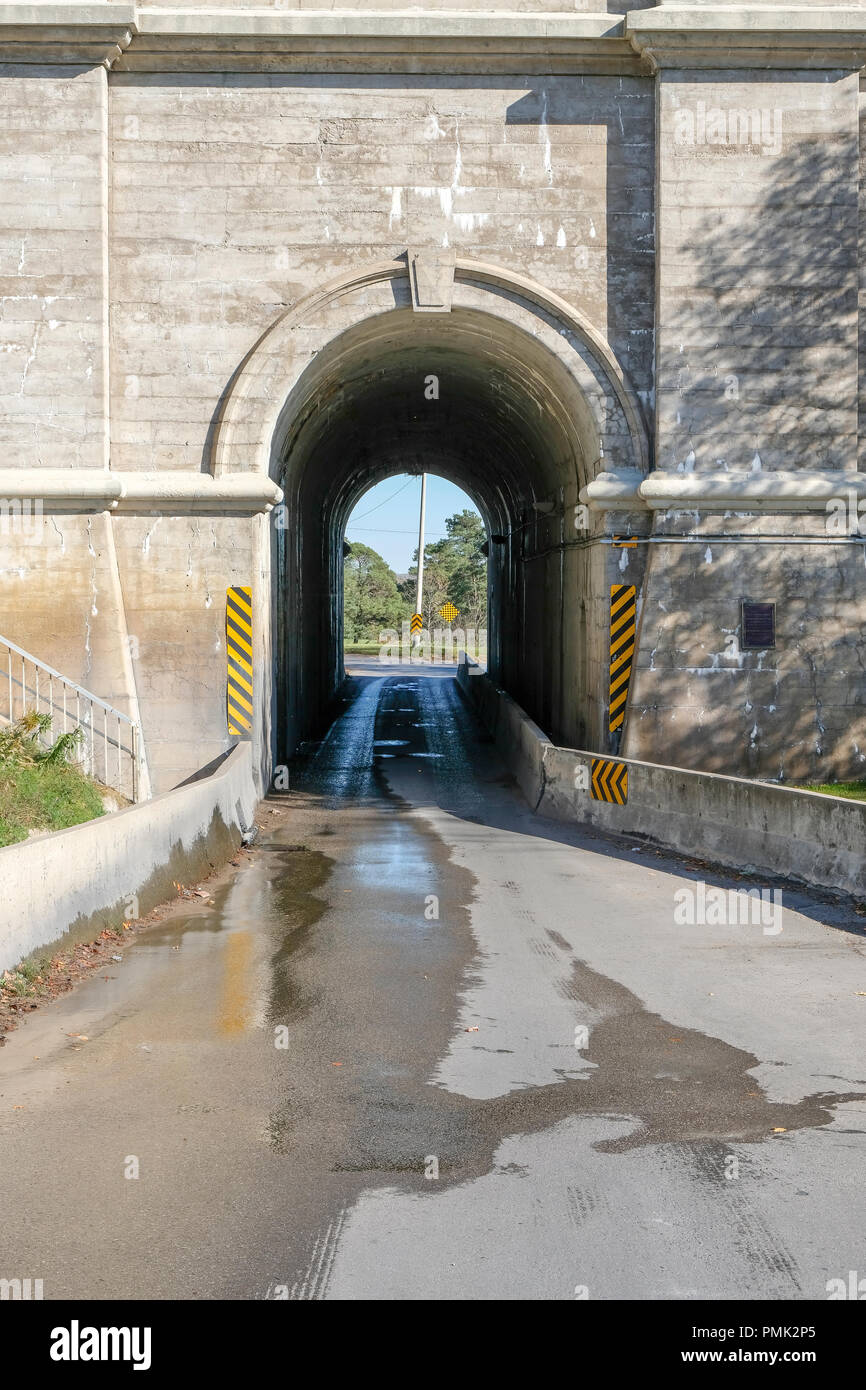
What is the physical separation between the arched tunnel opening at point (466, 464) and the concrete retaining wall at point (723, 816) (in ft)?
6.38

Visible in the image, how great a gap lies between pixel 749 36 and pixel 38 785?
1201 cm

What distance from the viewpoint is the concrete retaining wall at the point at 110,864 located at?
7195mm

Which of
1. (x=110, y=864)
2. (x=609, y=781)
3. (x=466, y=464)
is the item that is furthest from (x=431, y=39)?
(x=466, y=464)

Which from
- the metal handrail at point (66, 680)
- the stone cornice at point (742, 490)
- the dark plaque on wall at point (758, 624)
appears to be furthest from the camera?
the dark plaque on wall at point (758, 624)

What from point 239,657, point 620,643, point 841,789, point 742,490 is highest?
point 742,490

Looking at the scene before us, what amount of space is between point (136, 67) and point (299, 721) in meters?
11.1

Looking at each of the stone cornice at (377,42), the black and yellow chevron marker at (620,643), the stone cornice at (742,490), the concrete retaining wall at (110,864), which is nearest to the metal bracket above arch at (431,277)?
the stone cornice at (377,42)

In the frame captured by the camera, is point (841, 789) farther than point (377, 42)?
No

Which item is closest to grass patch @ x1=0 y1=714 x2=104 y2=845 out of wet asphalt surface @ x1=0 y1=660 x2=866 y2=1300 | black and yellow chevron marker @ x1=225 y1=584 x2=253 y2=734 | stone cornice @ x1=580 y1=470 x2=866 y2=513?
black and yellow chevron marker @ x1=225 y1=584 x2=253 y2=734

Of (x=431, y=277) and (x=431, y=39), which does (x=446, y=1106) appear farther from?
(x=431, y=39)

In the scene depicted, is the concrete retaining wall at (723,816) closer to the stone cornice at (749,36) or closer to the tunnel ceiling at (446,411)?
the tunnel ceiling at (446,411)

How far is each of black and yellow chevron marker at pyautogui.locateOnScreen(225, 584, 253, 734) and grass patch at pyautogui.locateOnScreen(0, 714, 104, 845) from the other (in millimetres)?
2164

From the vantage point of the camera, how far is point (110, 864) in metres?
8.83

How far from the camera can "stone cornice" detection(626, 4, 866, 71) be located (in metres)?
15.3
